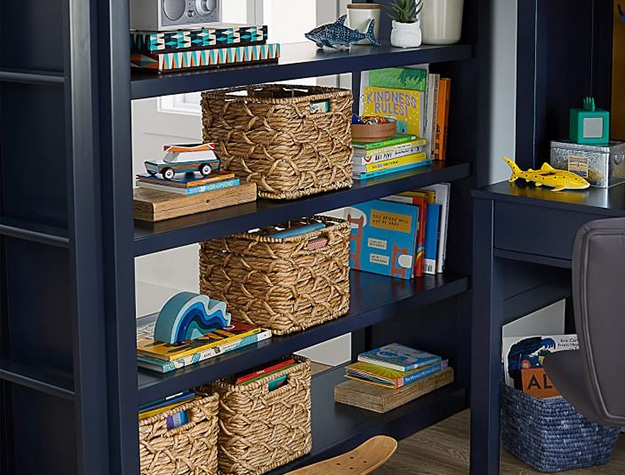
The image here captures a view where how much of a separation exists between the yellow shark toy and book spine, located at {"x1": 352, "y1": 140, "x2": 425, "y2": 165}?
1.32 ft

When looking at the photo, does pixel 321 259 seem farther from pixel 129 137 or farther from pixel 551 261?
pixel 129 137

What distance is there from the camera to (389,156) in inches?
122

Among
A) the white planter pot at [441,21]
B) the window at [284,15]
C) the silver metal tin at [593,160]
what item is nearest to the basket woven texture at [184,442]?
the silver metal tin at [593,160]

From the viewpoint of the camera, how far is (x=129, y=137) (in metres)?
2.22

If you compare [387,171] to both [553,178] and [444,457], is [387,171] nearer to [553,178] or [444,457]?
[553,178]

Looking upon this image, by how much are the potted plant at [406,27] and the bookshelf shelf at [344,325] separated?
704 millimetres

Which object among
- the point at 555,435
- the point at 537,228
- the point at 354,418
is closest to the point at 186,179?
the point at 537,228

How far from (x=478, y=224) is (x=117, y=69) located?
107cm

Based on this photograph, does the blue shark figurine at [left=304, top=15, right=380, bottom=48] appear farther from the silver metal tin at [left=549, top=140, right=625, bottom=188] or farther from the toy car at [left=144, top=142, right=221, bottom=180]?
the silver metal tin at [left=549, top=140, right=625, bottom=188]

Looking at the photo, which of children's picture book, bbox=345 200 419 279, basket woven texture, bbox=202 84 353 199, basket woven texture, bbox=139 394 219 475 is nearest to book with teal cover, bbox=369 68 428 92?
children's picture book, bbox=345 200 419 279

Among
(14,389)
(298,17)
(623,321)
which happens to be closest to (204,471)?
(14,389)

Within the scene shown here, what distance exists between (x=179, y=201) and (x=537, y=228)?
88cm

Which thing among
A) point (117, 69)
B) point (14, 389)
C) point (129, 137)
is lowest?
point (14, 389)

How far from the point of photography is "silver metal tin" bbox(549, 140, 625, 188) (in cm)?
280
